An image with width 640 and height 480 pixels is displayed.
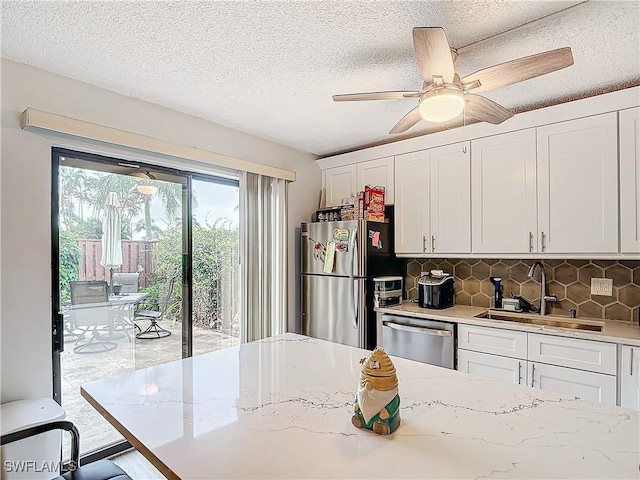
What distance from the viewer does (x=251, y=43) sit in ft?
6.09

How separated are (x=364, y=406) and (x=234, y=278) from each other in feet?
8.07

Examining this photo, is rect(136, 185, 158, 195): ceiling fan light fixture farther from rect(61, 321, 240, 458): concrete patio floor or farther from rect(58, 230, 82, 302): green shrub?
rect(61, 321, 240, 458): concrete patio floor

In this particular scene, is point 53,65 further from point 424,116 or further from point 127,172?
point 424,116

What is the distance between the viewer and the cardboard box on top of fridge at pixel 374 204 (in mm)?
3262

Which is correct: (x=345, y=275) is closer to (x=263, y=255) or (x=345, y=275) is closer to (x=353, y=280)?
(x=353, y=280)

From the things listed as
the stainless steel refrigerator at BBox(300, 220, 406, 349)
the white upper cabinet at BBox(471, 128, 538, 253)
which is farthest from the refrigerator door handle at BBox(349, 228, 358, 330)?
the white upper cabinet at BBox(471, 128, 538, 253)

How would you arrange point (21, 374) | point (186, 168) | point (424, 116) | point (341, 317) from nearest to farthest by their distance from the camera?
point (424, 116), point (21, 374), point (186, 168), point (341, 317)

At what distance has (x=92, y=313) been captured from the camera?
2479mm

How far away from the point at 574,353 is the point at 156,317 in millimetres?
2818

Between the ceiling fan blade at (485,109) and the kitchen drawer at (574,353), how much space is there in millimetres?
1387

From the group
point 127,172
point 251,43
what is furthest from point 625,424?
point 127,172

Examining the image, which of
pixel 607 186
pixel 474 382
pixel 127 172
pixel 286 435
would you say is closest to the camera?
pixel 286 435

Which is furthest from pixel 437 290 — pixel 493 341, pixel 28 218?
pixel 28 218

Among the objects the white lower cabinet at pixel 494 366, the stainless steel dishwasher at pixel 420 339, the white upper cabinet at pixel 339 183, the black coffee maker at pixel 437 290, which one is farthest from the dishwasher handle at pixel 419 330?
the white upper cabinet at pixel 339 183
